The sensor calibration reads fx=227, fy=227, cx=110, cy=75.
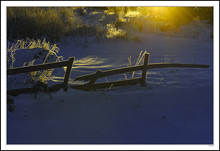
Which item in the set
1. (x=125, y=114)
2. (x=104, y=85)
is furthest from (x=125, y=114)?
(x=104, y=85)

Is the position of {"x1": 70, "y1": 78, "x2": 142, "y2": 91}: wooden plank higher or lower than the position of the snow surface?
higher

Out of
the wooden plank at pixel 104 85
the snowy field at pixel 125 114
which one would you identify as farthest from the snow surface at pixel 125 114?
the wooden plank at pixel 104 85

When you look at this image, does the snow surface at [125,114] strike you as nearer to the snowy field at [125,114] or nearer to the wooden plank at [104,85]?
the snowy field at [125,114]

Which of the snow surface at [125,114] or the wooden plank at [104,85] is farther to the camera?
the wooden plank at [104,85]

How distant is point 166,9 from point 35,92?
43.8ft

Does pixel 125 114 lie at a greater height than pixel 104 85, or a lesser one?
lesser

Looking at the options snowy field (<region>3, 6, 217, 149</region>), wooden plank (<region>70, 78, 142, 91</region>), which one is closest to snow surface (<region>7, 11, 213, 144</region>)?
snowy field (<region>3, 6, 217, 149</region>)

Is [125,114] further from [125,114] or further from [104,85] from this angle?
[104,85]

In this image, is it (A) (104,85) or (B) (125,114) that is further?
(A) (104,85)

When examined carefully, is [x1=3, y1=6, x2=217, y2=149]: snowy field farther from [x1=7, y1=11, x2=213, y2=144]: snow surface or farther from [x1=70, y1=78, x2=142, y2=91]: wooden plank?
[x1=70, y1=78, x2=142, y2=91]: wooden plank

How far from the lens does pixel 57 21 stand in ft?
38.9

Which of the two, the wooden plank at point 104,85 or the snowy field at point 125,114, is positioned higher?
the wooden plank at point 104,85

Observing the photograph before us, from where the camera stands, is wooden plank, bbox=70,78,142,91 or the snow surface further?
wooden plank, bbox=70,78,142,91

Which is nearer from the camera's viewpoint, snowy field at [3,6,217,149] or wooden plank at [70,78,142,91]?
snowy field at [3,6,217,149]
